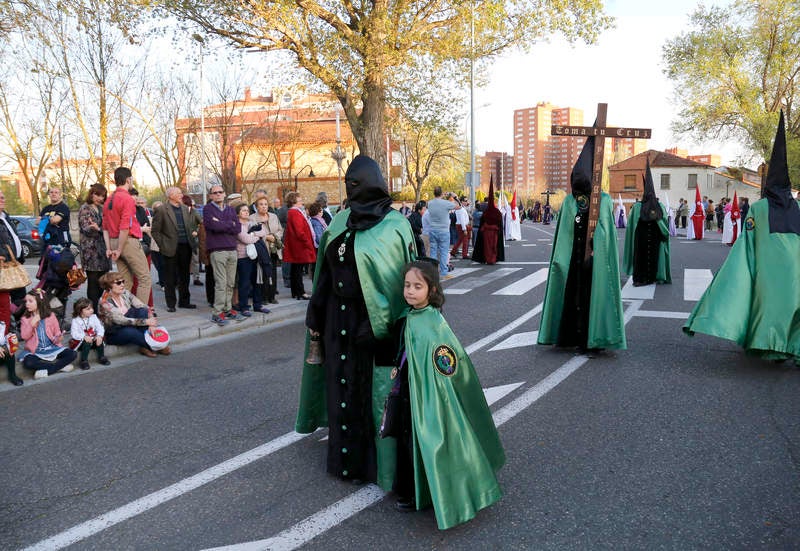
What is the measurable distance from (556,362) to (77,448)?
4.46 meters

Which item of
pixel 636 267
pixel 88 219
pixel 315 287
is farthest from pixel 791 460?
pixel 636 267

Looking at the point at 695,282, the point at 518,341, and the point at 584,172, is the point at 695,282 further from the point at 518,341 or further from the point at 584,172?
the point at 584,172

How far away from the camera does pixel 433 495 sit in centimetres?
312

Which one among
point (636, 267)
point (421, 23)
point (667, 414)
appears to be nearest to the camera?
point (667, 414)

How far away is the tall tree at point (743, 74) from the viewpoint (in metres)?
34.9

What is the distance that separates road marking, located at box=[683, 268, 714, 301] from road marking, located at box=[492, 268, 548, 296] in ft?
9.01

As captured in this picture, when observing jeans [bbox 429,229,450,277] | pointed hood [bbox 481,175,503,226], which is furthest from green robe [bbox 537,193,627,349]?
pointed hood [bbox 481,175,503,226]

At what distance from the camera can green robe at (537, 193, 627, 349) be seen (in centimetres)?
670

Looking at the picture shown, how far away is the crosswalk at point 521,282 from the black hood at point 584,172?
180 inches

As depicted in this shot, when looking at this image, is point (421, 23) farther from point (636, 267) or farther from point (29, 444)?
point (29, 444)

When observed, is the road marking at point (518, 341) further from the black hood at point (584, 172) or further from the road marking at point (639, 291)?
the road marking at point (639, 291)

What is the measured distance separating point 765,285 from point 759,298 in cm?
14

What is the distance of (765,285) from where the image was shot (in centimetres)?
617

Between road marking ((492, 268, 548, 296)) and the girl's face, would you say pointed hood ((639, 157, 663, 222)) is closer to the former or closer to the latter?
A: road marking ((492, 268, 548, 296))
